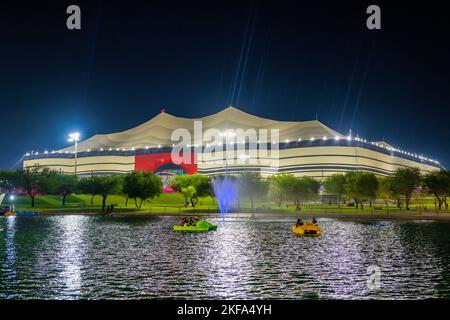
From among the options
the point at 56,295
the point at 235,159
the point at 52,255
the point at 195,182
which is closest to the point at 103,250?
the point at 52,255

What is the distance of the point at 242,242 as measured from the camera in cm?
3881

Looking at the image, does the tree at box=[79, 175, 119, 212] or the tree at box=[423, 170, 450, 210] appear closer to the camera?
the tree at box=[423, 170, 450, 210]

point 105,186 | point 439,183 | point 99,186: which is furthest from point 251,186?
point 439,183

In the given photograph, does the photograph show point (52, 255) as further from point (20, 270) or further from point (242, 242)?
point (242, 242)

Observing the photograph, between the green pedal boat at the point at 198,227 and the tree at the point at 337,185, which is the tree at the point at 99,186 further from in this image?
the green pedal boat at the point at 198,227

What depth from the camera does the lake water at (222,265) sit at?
2133cm

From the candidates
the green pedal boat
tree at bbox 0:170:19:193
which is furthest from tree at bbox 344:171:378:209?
tree at bbox 0:170:19:193

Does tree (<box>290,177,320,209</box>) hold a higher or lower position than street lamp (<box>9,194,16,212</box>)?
higher

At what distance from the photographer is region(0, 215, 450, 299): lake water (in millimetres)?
21328

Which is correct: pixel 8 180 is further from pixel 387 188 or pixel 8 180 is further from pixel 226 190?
pixel 387 188

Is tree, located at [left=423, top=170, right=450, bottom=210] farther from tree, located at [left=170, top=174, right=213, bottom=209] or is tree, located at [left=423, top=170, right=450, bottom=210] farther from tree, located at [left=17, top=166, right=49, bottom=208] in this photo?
tree, located at [left=17, top=166, right=49, bottom=208]

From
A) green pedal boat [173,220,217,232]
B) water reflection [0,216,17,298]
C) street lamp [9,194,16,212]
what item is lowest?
water reflection [0,216,17,298]

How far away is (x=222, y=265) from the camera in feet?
91.3

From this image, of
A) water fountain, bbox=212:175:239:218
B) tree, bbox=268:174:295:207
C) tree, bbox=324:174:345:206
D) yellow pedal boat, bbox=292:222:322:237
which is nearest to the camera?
yellow pedal boat, bbox=292:222:322:237
